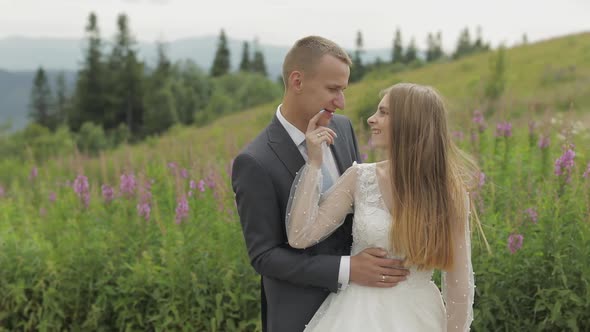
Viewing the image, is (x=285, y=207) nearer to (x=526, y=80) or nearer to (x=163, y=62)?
(x=526, y=80)

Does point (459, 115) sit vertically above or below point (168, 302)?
above

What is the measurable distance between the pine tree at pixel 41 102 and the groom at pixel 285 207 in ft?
298

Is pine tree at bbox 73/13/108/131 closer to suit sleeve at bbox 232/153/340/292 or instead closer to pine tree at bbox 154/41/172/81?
pine tree at bbox 154/41/172/81

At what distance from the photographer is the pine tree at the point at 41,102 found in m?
88.6

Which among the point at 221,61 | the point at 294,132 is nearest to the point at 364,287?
the point at 294,132

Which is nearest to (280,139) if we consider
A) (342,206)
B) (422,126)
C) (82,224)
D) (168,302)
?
(342,206)

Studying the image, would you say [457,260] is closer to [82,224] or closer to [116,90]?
[82,224]

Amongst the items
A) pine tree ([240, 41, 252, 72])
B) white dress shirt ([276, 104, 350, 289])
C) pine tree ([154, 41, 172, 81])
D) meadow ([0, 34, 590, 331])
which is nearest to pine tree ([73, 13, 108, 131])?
pine tree ([154, 41, 172, 81])

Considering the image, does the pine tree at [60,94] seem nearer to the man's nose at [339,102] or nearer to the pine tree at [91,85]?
the pine tree at [91,85]

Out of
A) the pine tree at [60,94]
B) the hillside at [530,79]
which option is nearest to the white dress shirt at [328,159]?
the hillside at [530,79]

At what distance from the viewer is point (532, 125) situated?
20.2ft

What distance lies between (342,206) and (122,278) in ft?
8.69

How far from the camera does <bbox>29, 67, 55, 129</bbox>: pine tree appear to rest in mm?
88625

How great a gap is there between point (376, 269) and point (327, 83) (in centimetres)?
83
